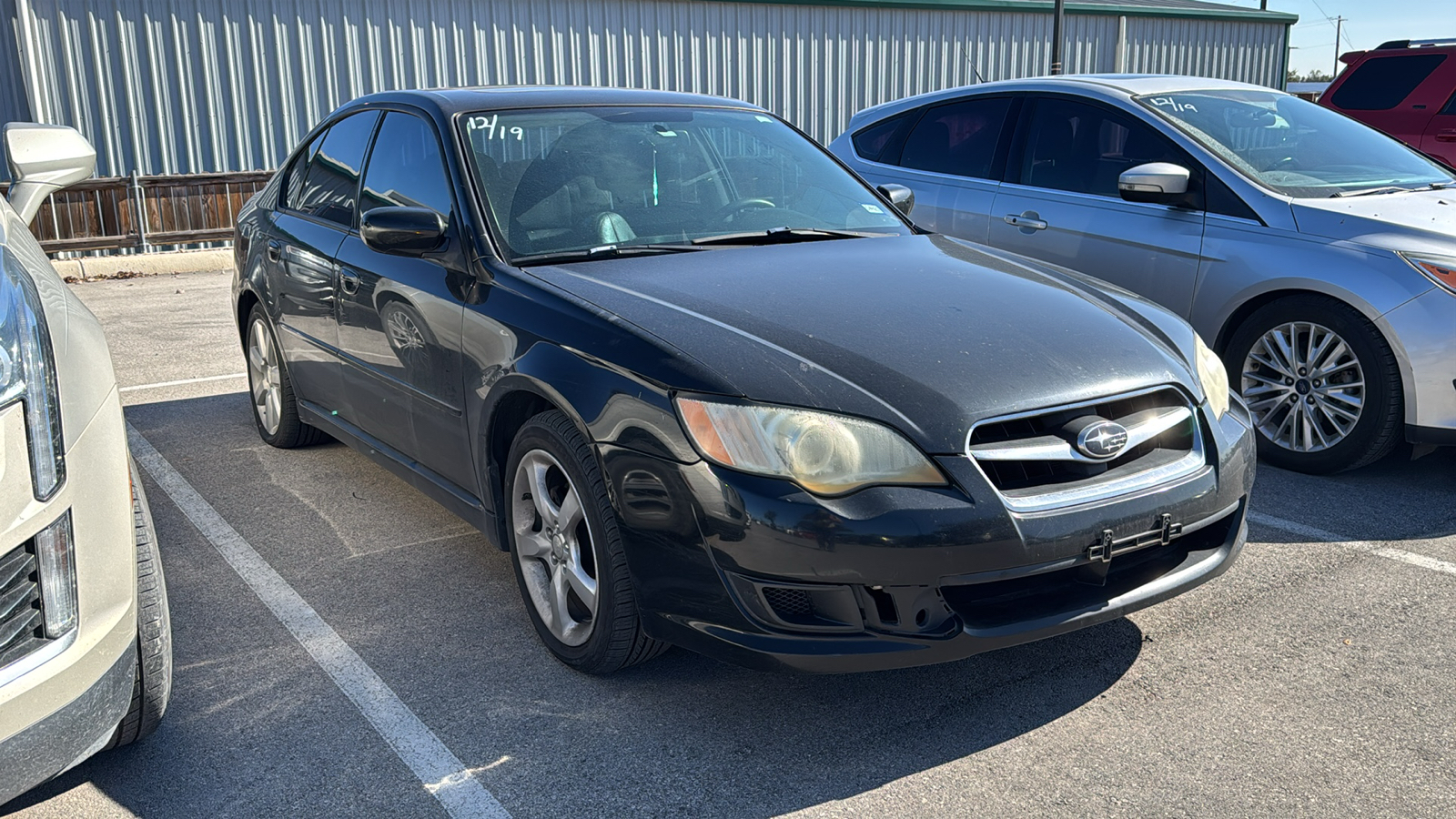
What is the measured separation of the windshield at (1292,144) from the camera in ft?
17.4

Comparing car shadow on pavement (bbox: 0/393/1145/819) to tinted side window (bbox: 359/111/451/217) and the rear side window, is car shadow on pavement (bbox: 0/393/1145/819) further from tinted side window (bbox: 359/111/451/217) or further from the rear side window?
the rear side window

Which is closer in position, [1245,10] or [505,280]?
[505,280]

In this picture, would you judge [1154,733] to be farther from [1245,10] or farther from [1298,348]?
[1245,10]

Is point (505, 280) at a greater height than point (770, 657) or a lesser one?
greater

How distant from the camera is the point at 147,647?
2.64 metres

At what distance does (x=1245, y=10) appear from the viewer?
73.0ft

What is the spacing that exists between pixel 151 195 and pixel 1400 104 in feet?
41.3

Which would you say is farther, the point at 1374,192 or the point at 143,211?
the point at 143,211

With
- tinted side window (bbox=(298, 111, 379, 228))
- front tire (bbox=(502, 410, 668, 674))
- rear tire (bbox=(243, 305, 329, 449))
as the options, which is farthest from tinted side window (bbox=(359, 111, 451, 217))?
rear tire (bbox=(243, 305, 329, 449))

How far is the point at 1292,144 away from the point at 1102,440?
11.8 feet

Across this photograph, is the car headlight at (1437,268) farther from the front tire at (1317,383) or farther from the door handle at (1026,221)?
the door handle at (1026,221)

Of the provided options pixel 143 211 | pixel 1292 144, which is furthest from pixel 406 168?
pixel 143 211

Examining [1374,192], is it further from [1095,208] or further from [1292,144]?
[1095,208]

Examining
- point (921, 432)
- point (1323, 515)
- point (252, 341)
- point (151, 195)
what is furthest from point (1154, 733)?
point (151, 195)
